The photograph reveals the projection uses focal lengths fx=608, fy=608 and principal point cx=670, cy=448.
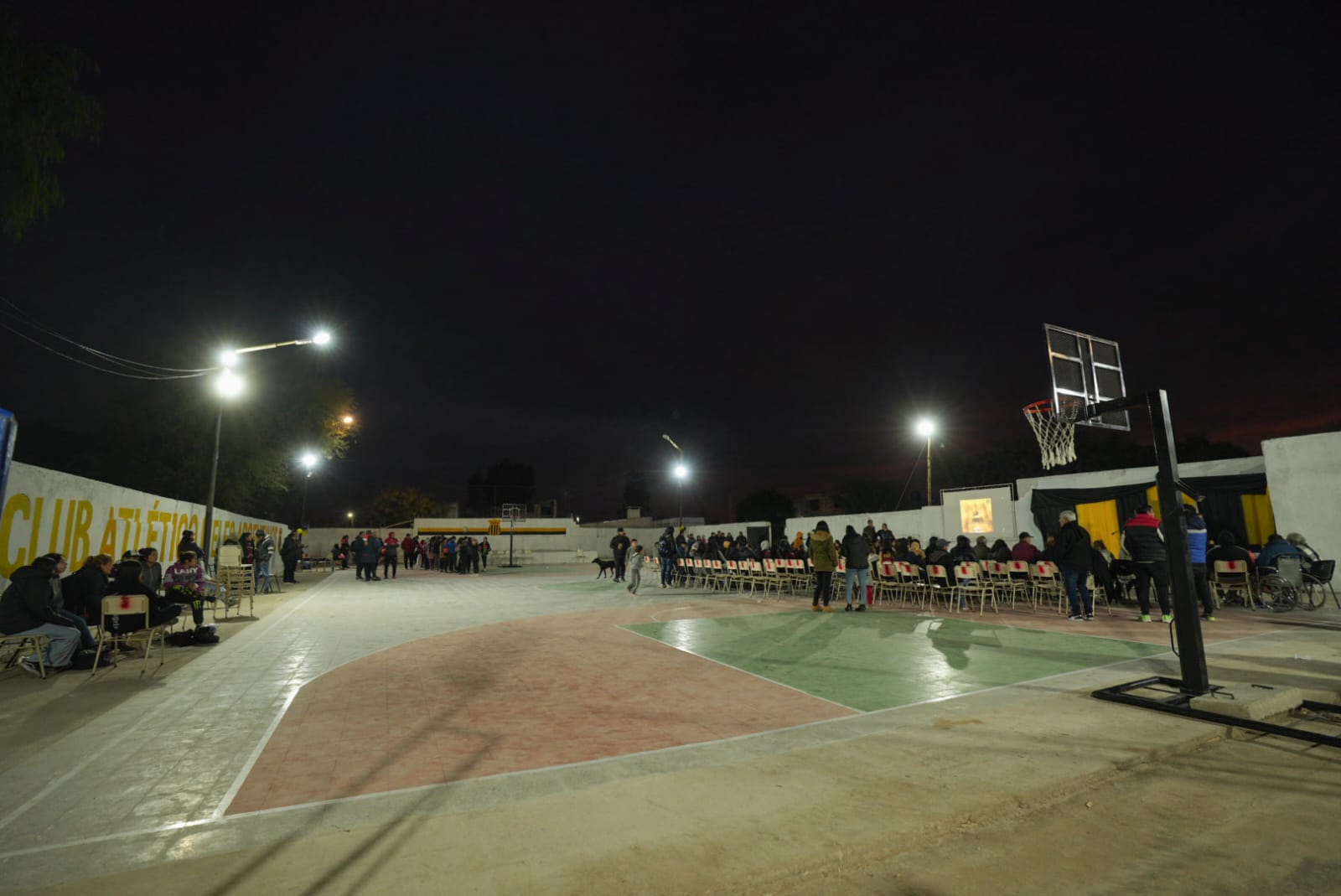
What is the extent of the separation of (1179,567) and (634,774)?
15.9ft

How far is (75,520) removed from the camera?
10047 millimetres

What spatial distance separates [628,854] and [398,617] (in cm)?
1049

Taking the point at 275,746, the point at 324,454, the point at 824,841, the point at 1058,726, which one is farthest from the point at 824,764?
the point at 324,454

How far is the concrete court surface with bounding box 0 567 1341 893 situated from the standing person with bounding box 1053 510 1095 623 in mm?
2583

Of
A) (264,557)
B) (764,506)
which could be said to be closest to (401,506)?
(764,506)

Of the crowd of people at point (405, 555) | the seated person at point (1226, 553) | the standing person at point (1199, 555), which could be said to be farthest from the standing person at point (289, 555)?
the seated person at point (1226, 553)

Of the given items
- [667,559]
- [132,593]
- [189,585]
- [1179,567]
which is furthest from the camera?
[667,559]

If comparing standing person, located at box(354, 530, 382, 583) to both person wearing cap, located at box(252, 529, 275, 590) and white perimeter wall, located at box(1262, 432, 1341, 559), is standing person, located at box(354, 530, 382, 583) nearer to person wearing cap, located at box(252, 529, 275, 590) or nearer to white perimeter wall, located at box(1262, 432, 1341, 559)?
A: person wearing cap, located at box(252, 529, 275, 590)

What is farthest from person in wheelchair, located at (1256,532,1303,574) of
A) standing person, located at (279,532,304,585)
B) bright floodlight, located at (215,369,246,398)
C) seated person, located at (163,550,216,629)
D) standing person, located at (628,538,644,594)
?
standing person, located at (279,532,304,585)

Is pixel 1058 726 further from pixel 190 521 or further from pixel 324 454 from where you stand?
pixel 324 454

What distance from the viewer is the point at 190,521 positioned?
1662 cm

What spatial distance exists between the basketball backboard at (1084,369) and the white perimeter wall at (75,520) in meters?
15.1

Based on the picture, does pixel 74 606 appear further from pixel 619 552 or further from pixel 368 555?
pixel 368 555

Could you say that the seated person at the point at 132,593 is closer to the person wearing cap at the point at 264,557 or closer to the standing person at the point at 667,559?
the person wearing cap at the point at 264,557
